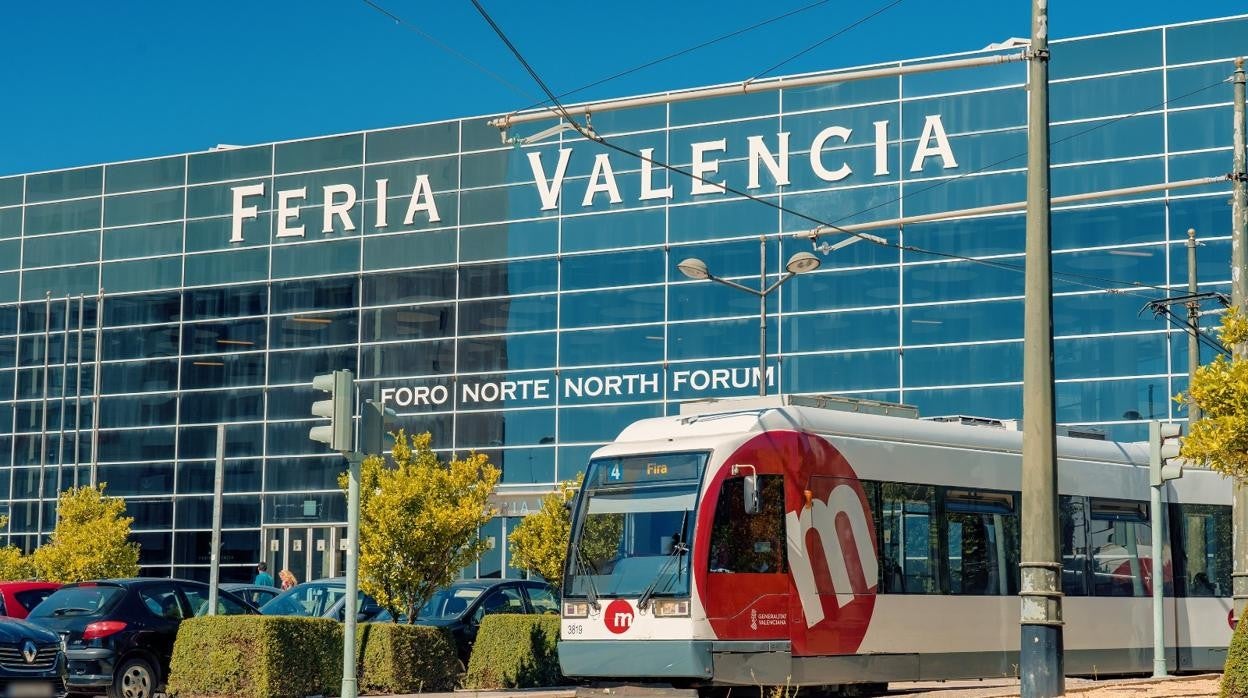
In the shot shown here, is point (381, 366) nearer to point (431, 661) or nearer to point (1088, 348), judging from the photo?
point (1088, 348)

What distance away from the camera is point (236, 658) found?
19875 mm

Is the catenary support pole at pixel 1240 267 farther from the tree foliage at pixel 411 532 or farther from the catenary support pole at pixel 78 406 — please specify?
the catenary support pole at pixel 78 406

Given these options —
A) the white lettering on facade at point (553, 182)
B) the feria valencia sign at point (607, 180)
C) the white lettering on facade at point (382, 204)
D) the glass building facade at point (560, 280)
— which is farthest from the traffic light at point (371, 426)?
the white lettering on facade at point (382, 204)

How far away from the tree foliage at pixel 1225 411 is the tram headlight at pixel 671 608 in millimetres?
5072

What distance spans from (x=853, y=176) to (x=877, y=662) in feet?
82.9

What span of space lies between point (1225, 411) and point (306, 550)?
35.7 meters

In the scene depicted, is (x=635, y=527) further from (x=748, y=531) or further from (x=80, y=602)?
(x=80, y=602)

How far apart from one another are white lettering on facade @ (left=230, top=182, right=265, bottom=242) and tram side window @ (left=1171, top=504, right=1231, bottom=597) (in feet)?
110

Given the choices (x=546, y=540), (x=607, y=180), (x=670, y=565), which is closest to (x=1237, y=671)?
(x=670, y=565)

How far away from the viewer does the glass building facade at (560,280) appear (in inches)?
1580

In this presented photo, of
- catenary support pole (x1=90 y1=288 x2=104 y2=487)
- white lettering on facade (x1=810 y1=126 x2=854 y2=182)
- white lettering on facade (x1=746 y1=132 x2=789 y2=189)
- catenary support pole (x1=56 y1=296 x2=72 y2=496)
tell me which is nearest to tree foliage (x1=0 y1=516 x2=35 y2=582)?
catenary support pole (x1=90 y1=288 x2=104 y2=487)

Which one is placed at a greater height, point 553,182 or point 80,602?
point 553,182

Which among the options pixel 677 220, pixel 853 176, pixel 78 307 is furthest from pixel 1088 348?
pixel 78 307

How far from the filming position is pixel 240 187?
51812 millimetres
